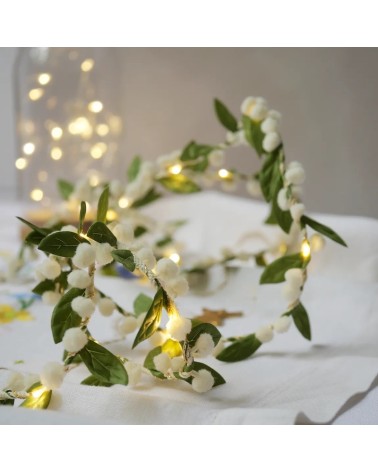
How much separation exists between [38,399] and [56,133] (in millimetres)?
722

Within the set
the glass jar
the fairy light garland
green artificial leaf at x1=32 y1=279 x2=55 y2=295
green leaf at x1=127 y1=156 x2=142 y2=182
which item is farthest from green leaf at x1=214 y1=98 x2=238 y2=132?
the glass jar

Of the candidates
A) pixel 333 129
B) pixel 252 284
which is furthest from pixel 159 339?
pixel 333 129

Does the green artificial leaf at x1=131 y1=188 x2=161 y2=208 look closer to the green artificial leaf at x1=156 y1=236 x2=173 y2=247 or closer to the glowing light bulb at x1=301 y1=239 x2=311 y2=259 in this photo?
the green artificial leaf at x1=156 y1=236 x2=173 y2=247

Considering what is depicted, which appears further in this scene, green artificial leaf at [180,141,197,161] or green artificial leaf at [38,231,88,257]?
green artificial leaf at [180,141,197,161]

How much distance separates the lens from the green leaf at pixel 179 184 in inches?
27.5

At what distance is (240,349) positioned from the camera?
1.73ft

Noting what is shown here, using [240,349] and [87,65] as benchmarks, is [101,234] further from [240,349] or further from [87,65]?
[87,65]

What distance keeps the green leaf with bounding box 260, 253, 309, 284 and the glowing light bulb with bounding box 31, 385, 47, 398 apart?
0.20 m

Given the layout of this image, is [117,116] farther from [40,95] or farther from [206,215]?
[206,215]

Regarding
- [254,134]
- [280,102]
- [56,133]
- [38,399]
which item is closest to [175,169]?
[254,134]

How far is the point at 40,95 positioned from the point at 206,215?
1.12ft

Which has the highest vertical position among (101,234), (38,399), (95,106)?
(95,106)

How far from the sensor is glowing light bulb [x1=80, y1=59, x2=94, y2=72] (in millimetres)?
1089

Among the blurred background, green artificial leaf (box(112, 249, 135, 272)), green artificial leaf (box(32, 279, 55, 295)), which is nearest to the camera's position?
green artificial leaf (box(112, 249, 135, 272))
